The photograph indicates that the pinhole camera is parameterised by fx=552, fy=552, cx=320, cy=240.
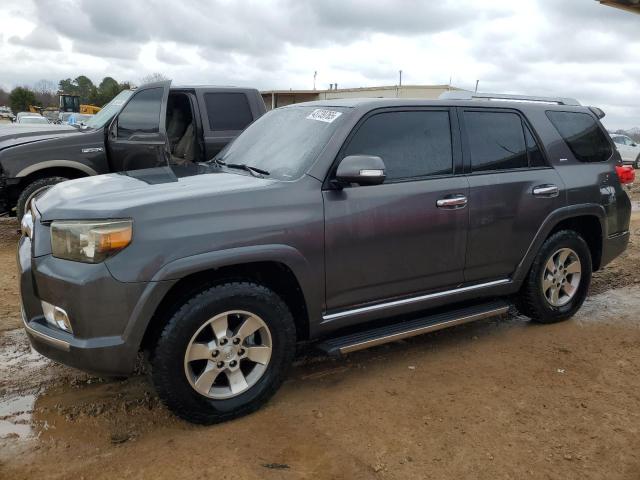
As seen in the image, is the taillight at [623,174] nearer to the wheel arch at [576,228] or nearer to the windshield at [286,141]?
the wheel arch at [576,228]

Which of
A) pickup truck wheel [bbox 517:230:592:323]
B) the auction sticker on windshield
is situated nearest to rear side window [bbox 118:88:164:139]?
the auction sticker on windshield

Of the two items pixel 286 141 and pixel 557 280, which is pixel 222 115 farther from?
pixel 557 280

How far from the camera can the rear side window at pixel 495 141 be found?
4.11 metres

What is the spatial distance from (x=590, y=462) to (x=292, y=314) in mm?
1837

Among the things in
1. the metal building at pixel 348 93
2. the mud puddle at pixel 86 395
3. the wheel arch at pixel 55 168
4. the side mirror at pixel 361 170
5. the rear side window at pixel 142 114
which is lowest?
the mud puddle at pixel 86 395

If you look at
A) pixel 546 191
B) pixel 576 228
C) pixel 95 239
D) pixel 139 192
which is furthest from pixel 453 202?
pixel 95 239

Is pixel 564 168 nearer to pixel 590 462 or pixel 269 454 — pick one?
pixel 590 462

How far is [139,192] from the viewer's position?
125 inches

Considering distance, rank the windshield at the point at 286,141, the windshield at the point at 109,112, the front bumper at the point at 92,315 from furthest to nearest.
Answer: the windshield at the point at 109,112 → the windshield at the point at 286,141 → the front bumper at the point at 92,315

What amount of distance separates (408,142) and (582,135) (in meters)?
1.97

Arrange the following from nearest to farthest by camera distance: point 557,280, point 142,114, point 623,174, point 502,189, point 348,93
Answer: point 502,189
point 557,280
point 623,174
point 142,114
point 348,93

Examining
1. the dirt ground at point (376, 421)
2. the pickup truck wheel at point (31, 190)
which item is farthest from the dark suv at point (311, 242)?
the pickup truck wheel at point (31, 190)

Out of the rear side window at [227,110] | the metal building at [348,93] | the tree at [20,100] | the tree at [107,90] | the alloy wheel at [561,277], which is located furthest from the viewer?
the tree at [20,100]

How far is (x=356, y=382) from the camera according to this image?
3725 mm
